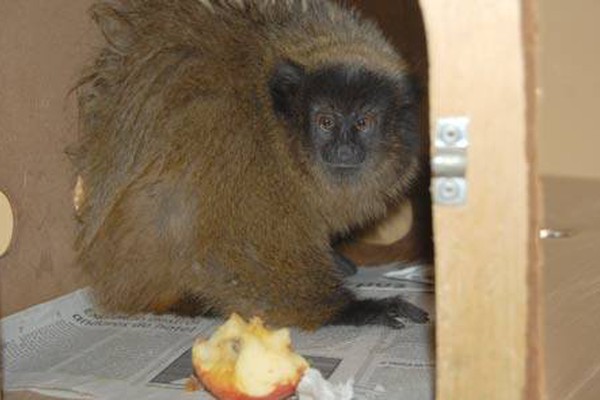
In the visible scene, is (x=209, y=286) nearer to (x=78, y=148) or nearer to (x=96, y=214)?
(x=96, y=214)

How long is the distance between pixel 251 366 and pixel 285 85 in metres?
0.72

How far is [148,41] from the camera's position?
1.77 m

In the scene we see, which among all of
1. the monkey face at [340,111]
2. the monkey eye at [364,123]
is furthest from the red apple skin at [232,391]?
the monkey eye at [364,123]

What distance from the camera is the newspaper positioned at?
1413 millimetres

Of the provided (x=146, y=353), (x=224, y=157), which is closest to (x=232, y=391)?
(x=146, y=353)

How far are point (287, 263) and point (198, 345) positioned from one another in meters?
0.38

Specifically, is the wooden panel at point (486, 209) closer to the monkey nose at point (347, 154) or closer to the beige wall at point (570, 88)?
the beige wall at point (570, 88)

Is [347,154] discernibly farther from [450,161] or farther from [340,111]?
[450,161]

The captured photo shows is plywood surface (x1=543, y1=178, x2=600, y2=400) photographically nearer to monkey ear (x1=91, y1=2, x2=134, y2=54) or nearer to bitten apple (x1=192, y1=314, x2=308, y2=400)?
bitten apple (x1=192, y1=314, x2=308, y2=400)

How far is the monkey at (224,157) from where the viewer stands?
1.68 m

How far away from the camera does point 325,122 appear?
1924 mm

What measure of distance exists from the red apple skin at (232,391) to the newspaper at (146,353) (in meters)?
0.05

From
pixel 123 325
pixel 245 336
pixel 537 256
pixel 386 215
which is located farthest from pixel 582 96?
pixel 386 215

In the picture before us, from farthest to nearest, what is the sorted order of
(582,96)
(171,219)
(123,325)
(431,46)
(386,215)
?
(386,215) < (123,325) < (171,219) < (582,96) < (431,46)
